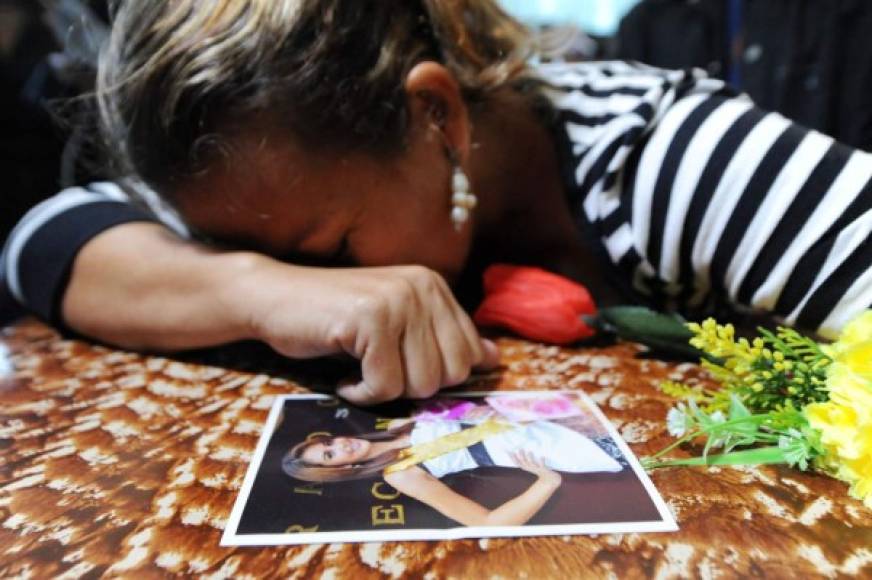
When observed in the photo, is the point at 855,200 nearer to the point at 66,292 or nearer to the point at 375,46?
the point at 375,46

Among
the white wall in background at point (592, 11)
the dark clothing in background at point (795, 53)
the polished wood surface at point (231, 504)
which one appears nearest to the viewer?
the polished wood surface at point (231, 504)

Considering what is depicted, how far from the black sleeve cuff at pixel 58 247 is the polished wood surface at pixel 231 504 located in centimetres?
16

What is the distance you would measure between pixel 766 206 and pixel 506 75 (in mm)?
329

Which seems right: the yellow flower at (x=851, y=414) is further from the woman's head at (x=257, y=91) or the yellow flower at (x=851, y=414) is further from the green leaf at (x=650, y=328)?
the woman's head at (x=257, y=91)

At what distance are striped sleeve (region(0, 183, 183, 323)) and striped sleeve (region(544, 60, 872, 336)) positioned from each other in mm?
480

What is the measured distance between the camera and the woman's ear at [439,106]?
704 mm

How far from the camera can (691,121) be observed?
709 millimetres

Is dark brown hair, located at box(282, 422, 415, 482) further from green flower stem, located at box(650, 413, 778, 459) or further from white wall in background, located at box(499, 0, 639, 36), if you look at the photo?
white wall in background, located at box(499, 0, 639, 36)

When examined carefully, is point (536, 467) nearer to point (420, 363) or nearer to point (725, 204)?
point (420, 363)

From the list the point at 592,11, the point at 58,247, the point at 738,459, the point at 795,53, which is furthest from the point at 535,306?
the point at 592,11

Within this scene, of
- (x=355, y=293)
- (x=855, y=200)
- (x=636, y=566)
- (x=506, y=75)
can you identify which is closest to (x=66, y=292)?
(x=355, y=293)

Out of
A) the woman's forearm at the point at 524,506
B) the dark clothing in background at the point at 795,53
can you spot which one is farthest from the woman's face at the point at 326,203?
the dark clothing in background at the point at 795,53

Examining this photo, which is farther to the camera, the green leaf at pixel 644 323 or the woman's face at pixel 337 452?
the green leaf at pixel 644 323

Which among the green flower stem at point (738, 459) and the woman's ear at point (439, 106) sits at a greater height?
the woman's ear at point (439, 106)
